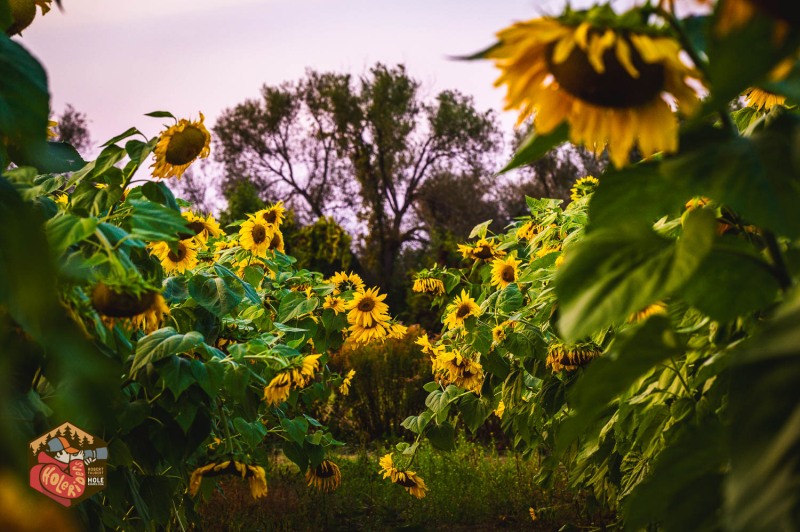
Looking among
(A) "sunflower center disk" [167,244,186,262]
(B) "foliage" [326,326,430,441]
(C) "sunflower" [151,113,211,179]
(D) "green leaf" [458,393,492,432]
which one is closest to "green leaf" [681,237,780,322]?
(C) "sunflower" [151,113,211,179]

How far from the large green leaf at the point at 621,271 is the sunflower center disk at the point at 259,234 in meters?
2.71

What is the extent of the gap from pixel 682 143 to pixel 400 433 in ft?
22.1

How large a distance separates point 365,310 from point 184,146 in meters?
1.79

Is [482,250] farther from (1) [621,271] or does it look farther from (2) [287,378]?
(1) [621,271]

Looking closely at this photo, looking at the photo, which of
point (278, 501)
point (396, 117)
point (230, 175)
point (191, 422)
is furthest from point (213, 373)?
point (230, 175)

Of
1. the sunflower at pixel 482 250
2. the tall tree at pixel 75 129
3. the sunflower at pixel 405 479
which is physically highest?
the tall tree at pixel 75 129

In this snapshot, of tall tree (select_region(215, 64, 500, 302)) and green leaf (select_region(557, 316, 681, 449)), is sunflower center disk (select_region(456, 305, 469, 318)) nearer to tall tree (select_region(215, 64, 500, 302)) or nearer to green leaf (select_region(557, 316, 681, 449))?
green leaf (select_region(557, 316, 681, 449))

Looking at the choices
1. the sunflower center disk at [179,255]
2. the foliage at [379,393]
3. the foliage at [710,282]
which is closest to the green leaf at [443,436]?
the sunflower center disk at [179,255]

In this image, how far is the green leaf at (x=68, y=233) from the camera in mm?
949

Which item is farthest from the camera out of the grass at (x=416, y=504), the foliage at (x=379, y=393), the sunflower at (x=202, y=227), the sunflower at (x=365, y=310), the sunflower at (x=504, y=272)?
the foliage at (x=379, y=393)

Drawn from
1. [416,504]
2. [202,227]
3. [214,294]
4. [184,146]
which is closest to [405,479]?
[416,504]

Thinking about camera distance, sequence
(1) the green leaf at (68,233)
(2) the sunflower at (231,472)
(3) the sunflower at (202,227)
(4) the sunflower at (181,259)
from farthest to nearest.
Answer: (3) the sunflower at (202,227)
(4) the sunflower at (181,259)
(2) the sunflower at (231,472)
(1) the green leaf at (68,233)

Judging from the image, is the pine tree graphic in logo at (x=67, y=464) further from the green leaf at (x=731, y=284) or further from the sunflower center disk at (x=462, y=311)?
the sunflower center disk at (x=462, y=311)

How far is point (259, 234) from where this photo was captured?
318cm
